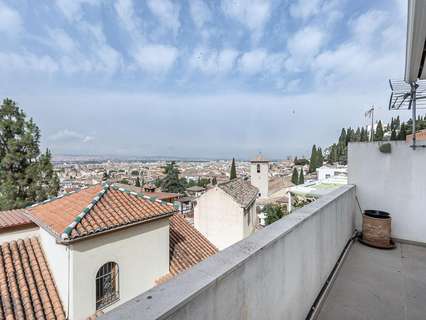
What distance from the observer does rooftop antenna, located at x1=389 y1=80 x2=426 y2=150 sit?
3289 millimetres

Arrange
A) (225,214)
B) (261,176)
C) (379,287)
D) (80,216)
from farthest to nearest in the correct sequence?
(261,176) → (225,214) → (80,216) → (379,287)

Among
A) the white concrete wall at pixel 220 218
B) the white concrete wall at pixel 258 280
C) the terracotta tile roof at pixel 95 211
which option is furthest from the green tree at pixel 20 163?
the white concrete wall at pixel 258 280

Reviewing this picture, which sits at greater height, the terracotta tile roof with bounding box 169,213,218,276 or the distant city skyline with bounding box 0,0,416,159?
the distant city skyline with bounding box 0,0,416,159

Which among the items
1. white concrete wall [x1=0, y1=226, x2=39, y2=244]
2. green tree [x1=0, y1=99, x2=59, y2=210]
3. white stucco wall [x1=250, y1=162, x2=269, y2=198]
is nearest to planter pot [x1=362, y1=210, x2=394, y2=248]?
white concrete wall [x1=0, y1=226, x2=39, y2=244]

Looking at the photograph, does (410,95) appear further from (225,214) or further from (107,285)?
(225,214)

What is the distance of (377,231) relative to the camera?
3.42 metres

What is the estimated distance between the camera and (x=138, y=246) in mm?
5074

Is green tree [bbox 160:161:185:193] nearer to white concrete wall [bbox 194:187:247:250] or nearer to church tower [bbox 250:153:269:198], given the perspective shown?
church tower [bbox 250:153:269:198]

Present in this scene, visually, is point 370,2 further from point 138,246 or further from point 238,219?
point 238,219

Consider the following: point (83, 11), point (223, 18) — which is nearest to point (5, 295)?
point (83, 11)

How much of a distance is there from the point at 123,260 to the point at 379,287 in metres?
4.60

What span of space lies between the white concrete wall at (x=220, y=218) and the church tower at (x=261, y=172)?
57.2ft

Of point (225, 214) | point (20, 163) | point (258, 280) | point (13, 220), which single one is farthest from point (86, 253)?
point (225, 214)

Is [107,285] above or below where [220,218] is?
above
